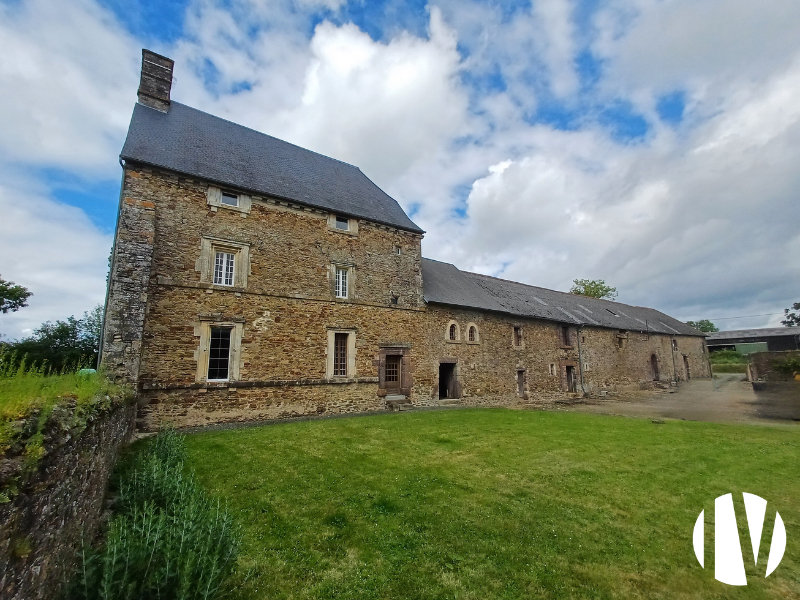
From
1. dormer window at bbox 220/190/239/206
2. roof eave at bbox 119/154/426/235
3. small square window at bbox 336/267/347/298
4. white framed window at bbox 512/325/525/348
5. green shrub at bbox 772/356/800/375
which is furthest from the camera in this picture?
white framed window at bbox 512/325/525/348

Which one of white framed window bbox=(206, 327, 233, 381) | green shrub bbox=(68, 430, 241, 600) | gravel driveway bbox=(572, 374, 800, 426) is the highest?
white framed window bbox=(206, 327, 233, 381)

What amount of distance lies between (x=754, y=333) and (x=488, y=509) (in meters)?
56.7

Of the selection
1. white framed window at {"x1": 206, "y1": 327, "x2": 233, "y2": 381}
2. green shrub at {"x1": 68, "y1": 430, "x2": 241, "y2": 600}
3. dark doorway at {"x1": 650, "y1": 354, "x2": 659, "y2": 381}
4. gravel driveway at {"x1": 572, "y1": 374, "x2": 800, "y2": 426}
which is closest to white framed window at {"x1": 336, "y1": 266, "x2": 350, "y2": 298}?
white framed window at {"x1": 206, "y1": 327, "x2": 233, "y2": 381}

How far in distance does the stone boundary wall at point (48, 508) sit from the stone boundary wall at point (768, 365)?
29441 millimetres

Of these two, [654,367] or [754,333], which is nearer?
[654,367]

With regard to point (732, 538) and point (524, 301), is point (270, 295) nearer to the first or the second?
point (732, 538)

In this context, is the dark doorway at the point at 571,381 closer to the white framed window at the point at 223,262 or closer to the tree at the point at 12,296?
the white framed window at the point at 223,262

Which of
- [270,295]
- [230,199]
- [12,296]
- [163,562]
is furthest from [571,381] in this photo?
[12,296]

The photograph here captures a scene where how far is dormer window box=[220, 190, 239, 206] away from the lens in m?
12.5

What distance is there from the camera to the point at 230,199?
12680mm

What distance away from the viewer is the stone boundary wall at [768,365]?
67.7 ft

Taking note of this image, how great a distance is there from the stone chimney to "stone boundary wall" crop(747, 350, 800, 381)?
110 feet

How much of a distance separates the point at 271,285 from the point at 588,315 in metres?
24.1

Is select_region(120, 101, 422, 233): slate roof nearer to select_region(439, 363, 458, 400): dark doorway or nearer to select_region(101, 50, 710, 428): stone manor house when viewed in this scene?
select_region(101, 50, 710, 428): stone manor house
